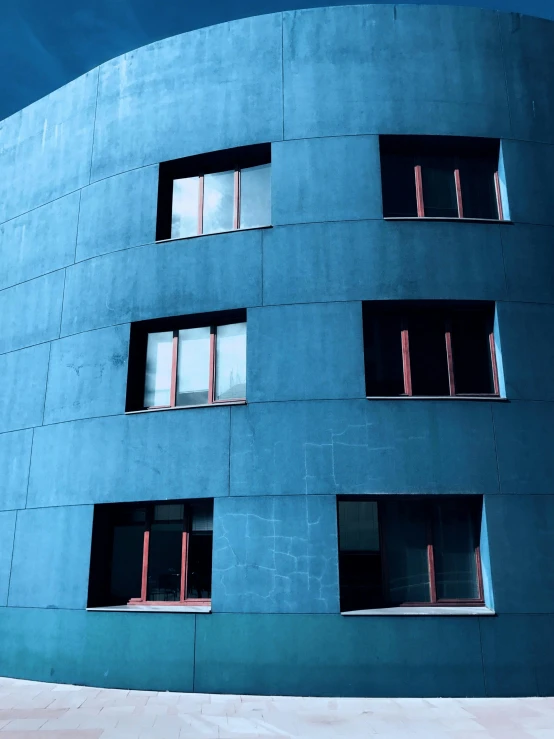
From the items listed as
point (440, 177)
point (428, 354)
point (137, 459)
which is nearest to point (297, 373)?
point (428, 354)

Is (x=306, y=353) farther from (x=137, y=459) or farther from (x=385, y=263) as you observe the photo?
(x=137, y=459)

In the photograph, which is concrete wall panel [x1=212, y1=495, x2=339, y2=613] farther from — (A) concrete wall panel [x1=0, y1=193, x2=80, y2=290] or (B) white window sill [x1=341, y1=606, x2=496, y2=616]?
(A) concrete wall panel [x1=0, y1=193, x2=80, y2=290]

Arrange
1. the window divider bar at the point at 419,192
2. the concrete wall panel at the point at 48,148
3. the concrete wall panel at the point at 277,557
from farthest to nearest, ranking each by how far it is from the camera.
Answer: the concrete wall panel at the point at 48,148
the window divider bar at the point at 419,192
the concrete wall panel at the point at 277,557

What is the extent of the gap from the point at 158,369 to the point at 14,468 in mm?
3746

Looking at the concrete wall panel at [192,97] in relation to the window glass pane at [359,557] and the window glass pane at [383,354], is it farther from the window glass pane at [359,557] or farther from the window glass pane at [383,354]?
the window glass pane at [359,557]

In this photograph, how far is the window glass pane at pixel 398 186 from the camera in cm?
1182

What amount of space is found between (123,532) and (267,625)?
3369 mm

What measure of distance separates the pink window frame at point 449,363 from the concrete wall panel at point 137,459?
3.24 metres

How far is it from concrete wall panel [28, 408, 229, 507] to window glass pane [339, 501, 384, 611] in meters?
2.14

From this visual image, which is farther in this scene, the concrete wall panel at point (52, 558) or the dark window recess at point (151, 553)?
the concrete wall panel at point (52, 558)

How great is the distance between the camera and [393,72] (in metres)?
12.1

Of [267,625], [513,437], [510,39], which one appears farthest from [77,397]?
[510,39]

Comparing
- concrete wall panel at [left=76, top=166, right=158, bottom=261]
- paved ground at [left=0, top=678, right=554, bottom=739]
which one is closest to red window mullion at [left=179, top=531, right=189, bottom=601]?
paved ground at [left=0, top=678, right=554, bottom=739]

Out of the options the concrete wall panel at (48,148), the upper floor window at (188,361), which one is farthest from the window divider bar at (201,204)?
the concrete wall panel at (48,148)
